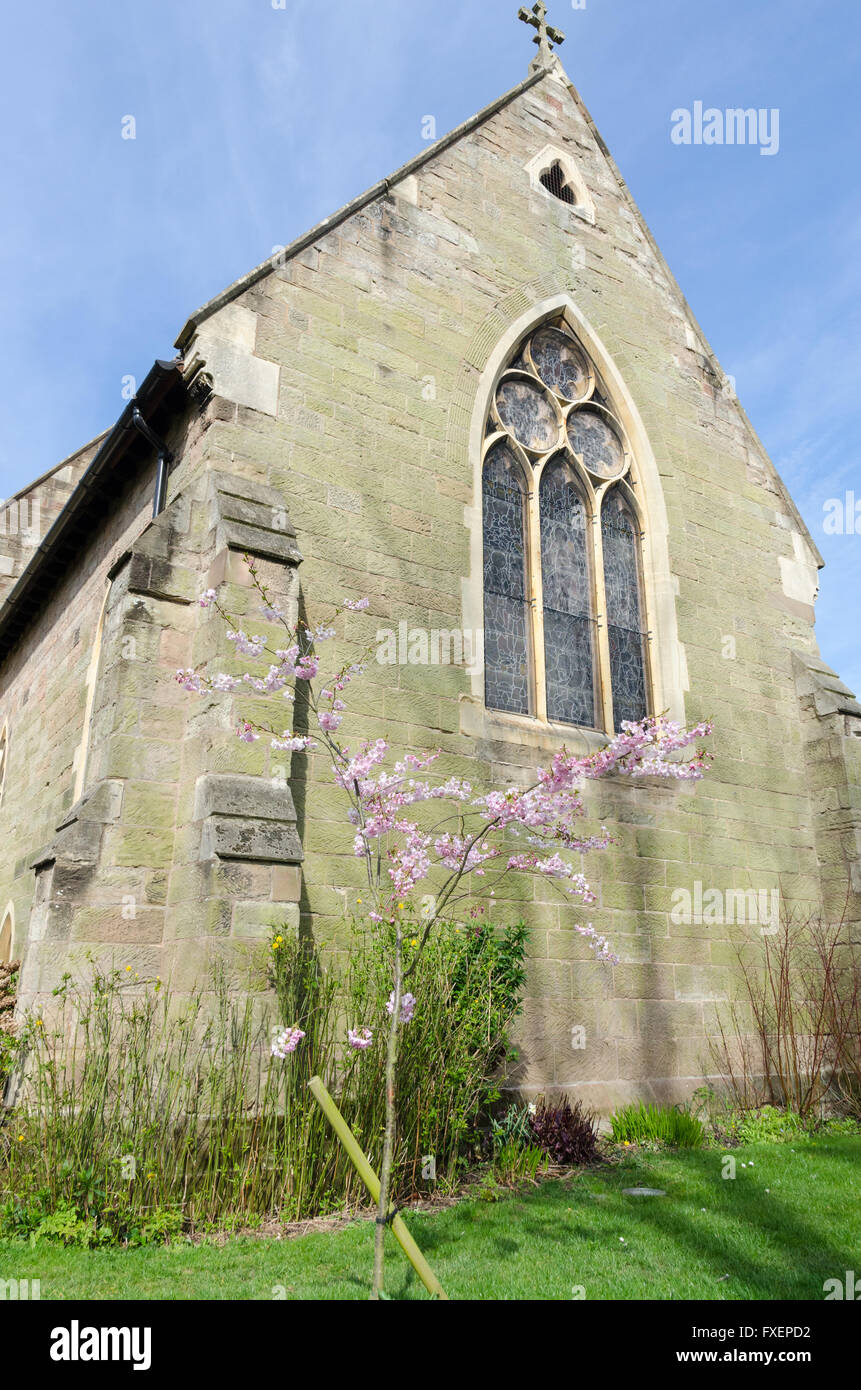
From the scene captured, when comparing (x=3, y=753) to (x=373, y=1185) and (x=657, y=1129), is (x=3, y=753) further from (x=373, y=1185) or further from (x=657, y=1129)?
(x=373, y=1185)

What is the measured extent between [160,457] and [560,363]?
423 centimetres

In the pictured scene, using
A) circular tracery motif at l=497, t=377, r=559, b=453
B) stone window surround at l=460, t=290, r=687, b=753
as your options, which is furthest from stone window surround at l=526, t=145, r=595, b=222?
circular tracery motif at l=497, t=377, r=559, b=453

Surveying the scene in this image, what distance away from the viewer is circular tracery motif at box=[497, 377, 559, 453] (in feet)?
28.5

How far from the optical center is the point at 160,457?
24.3ft

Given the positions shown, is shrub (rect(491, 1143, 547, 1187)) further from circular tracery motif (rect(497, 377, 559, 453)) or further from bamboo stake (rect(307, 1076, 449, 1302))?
circular tracery motif (rect(497, 377, 559, 453))

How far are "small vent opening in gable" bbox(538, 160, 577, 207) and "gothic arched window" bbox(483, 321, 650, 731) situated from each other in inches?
65.8

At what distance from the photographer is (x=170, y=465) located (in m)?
7.32

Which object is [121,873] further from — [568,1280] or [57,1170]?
[568,1280]

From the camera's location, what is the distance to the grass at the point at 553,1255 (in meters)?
3.56

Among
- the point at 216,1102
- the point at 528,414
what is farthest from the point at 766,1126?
the point at 528,414

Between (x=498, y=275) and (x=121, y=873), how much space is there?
21.3ft
